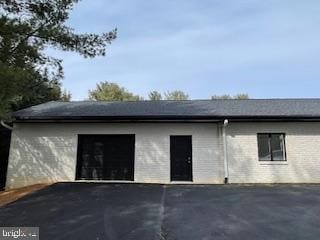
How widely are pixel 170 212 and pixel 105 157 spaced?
693 centimetres

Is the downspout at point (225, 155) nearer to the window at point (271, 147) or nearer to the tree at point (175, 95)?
the window at point (271, 147)

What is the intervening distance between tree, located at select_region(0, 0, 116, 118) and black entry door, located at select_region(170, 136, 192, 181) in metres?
5.05

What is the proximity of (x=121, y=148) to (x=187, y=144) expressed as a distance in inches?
117

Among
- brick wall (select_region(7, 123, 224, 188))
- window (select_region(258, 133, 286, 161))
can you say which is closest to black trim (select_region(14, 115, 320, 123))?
brick wall (select_region(7, 123, 224, 188))

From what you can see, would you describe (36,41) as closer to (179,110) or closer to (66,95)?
(179,110)

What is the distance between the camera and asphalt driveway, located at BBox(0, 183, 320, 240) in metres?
8.14

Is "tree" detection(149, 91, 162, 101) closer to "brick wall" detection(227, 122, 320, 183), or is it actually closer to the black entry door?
the black entry door

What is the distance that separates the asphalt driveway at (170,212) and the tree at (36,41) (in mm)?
3470

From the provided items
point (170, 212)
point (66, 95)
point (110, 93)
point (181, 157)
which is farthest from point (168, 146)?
point (110, 93)

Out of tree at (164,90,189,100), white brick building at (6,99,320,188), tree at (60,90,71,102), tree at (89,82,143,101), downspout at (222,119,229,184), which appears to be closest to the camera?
downspout at (222,119,229,184)

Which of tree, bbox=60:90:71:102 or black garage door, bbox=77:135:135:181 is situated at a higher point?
tree, bbox=60:90:71:102

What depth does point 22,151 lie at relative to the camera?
1619 cm

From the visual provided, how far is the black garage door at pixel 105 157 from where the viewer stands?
16.1 m

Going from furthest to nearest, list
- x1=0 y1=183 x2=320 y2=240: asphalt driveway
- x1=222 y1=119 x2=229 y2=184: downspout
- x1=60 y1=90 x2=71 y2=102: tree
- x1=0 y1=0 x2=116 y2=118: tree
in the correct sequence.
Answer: x1=60 y1=90 x2=71 y2=102: tree < x1=222 y1=119 x2=229 y2=184: downspout < x1=0 y1=0 x2=116 y2=118: tree < x1=0 y1=183 x2=320 y2=240: asphalt driveway
